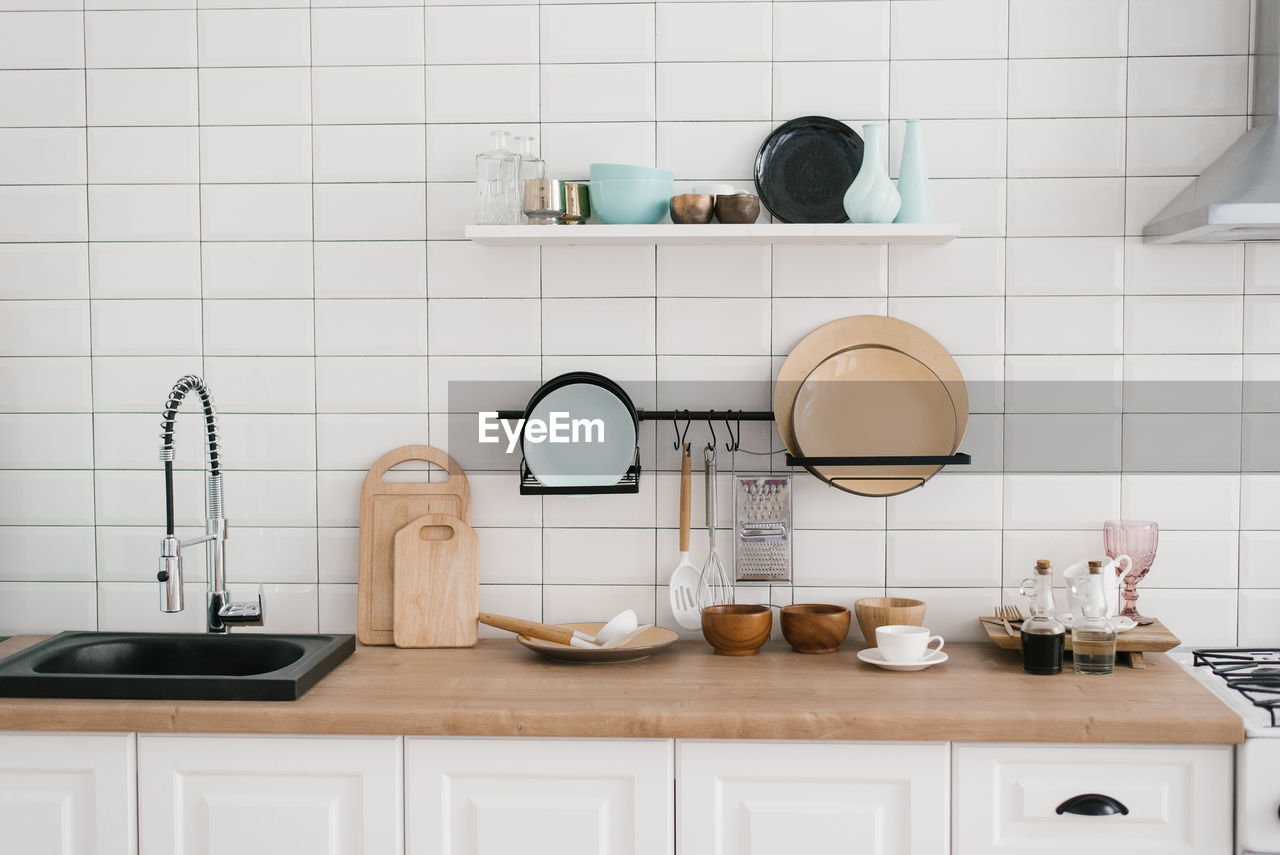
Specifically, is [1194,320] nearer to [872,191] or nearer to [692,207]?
[872,191]

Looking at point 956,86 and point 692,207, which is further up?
point 956,86

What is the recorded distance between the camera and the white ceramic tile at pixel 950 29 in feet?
7.27

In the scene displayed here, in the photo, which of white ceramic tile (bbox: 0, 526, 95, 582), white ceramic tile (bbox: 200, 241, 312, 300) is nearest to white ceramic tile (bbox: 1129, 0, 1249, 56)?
white ceramic tile (bbox: 200, 241, 312, 300)

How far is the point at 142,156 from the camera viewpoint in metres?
2.30

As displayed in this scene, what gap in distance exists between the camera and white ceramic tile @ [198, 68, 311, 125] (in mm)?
2279

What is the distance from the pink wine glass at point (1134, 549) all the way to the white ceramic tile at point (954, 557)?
0.78 ft

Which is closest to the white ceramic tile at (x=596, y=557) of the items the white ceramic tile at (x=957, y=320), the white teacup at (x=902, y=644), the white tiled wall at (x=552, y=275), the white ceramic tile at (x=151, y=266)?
the white tiled wall at (x=552, y=275)

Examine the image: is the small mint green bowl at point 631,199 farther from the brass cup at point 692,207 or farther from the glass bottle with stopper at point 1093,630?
the glass bottle with stopper at point 1093,630

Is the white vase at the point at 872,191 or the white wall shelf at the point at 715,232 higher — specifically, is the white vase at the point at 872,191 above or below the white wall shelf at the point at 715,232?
above

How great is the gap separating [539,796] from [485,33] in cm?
156

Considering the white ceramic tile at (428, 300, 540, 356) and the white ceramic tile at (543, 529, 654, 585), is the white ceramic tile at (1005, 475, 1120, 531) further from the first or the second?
the white ceramic tile at (428, 300, 540, 356)

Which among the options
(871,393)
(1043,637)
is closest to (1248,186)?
(871,393)

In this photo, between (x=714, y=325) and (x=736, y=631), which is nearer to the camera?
(x=736, y=631)

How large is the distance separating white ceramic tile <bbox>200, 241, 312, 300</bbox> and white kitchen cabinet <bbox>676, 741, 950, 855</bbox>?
1313 millimetres
